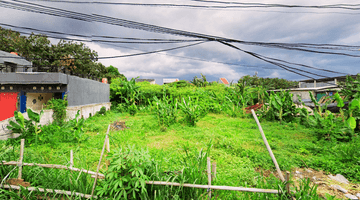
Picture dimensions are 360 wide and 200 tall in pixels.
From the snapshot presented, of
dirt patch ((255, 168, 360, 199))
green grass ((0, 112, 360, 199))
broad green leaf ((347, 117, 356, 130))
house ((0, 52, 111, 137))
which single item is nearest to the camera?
dirt patch ((255, 168, 360, 199))

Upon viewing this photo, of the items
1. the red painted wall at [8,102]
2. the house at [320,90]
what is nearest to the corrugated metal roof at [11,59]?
the red painted wall at [8,102]

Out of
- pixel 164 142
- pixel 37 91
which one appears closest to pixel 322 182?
pixel 164 142

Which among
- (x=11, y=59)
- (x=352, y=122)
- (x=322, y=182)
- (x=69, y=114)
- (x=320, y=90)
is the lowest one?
(x=322, y=182)

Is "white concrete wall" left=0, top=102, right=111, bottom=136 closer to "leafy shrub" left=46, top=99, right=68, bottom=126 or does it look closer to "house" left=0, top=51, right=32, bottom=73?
"leafy shrub" left=46, top=99, right=68, bottom=126

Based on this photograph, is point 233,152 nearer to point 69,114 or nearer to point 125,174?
point 125,174

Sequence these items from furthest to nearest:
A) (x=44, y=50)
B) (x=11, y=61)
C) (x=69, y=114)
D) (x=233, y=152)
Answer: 1. (x=44, y=50)
2. (x=11, y=61)
3. (x=69, y=114)
4. (x=233, y=152)

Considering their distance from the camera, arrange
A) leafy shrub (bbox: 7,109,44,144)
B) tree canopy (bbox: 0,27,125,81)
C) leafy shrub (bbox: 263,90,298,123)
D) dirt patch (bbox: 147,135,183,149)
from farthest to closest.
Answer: tree canopy (bbox: 0,27,125,81) < leafy shrub (bbox: 263,90,298,123) < leafy shrub (bbox: 7,109,44,144) < dirt patch (bbox: 147,135,183,149)

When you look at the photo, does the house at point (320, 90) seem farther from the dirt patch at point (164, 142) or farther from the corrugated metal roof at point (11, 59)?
the corrugated metal roof at point (11, 59)

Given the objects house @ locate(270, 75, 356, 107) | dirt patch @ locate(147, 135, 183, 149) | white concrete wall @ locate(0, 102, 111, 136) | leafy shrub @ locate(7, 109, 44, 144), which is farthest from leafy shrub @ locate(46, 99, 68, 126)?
house @ locate(270, 75, 356, 107)

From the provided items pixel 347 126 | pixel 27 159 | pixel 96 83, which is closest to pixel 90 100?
pixel 96 83

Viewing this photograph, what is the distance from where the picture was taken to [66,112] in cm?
713

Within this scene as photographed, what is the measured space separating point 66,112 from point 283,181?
313 inches

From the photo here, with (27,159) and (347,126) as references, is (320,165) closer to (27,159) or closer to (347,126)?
(347,126)

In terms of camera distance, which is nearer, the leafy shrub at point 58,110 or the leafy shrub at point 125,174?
the leafy shrub at point 125,174
